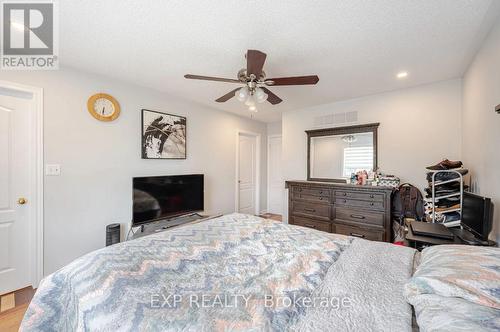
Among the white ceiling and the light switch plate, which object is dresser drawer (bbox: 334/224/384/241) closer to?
the white ceiling

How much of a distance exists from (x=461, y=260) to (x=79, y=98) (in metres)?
3.58

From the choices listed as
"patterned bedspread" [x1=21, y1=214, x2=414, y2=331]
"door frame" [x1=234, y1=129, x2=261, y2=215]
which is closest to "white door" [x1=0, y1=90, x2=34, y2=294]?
"patterned bedspread" [x1=21, y1=214, x2=414, y2=331]

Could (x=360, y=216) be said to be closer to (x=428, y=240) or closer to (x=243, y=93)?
(x=428, y=240)

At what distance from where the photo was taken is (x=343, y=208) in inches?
126

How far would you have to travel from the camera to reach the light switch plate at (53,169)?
229 cm

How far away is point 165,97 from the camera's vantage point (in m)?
3.31

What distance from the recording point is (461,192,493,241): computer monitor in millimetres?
1455

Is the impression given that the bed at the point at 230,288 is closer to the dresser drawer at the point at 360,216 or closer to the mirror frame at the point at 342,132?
the dresser drawer at the point at 360,216

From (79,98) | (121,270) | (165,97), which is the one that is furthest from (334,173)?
(79,98)

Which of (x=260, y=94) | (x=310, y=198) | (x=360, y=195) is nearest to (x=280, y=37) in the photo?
(x=260, y=94)

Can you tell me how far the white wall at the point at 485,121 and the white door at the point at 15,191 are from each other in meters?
4.29

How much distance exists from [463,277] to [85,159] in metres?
3.36

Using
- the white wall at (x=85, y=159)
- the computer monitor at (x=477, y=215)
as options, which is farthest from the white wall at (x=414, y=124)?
the white wall at (x=85, y=159)

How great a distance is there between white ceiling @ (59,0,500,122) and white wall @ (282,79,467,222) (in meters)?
0.30
